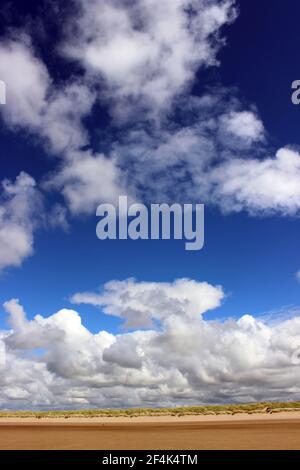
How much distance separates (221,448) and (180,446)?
2876mm

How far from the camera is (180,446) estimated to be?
2769cm
